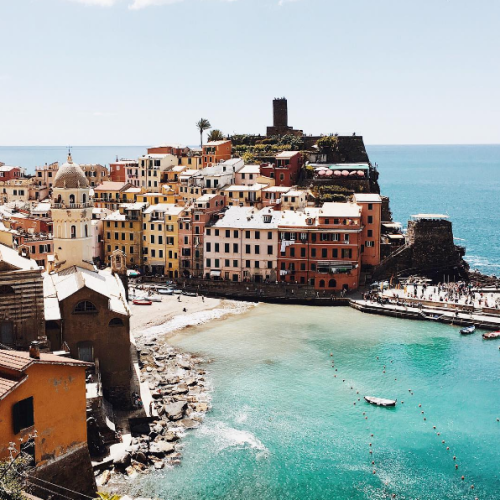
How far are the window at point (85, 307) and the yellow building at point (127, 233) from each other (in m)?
39.4

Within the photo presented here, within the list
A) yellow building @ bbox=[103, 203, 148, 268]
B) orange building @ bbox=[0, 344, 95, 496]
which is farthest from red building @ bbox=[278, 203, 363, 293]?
orange building @ bbox=[0, 344, 95, 496]

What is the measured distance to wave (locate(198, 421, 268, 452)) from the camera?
3912 cm

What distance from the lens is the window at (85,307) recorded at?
4188cm

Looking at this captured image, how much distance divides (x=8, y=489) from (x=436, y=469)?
84.0ft

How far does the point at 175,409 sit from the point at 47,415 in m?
16.8

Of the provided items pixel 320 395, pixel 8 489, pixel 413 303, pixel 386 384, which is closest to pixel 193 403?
pixel 320 395

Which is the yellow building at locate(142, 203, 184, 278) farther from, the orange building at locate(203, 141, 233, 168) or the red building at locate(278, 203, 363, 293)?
the orange building at locate(203, 141, 233, 168)

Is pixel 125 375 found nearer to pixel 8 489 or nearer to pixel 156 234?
pixel 8 489

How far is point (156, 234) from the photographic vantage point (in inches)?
3187

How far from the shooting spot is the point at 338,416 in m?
43.6

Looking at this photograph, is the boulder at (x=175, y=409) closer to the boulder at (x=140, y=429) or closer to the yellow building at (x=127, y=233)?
the boulder at (x=140, y=429)

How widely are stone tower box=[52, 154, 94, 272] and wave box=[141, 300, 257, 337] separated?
33.4 ft

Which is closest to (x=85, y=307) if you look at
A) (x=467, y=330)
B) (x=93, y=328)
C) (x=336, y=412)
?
(x=93, y=328)

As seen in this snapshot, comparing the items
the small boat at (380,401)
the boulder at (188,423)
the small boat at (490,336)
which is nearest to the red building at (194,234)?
the small boat at (490,336)
